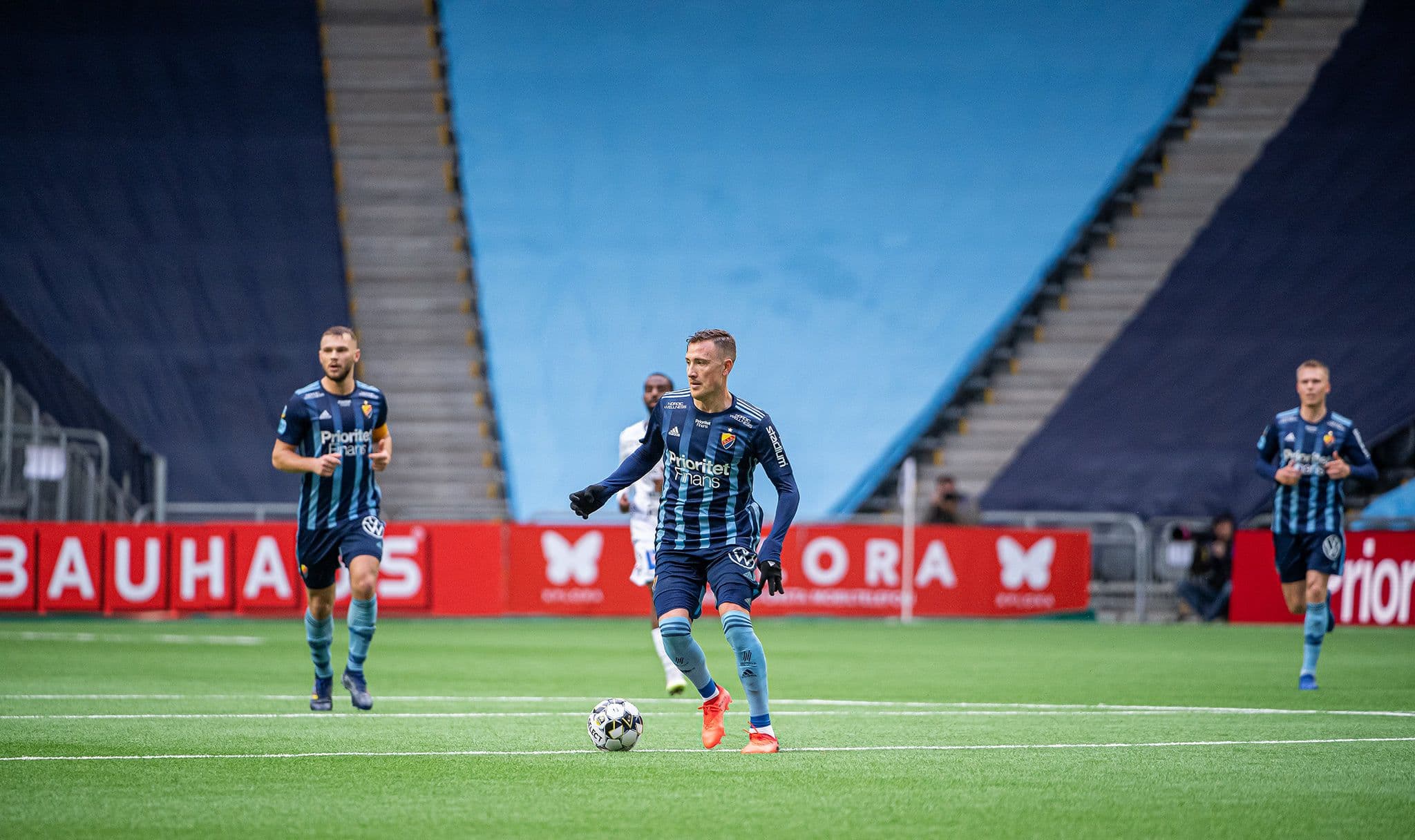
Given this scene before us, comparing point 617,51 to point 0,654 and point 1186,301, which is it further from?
point 0,654

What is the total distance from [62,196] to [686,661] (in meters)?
22.9

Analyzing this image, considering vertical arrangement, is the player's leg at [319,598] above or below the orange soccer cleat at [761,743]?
above

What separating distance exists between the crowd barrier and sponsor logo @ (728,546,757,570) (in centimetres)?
1308

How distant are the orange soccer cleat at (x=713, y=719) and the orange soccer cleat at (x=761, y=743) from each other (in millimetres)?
160

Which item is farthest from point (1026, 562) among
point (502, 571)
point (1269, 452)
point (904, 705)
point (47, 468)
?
point (47, 468)

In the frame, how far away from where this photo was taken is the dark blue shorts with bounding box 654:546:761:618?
8.23 metres

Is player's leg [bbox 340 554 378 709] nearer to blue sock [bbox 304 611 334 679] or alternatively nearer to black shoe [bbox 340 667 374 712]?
black shoe [bbox 340 667 374 712]

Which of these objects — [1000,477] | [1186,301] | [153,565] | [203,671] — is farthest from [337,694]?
[1186,301]

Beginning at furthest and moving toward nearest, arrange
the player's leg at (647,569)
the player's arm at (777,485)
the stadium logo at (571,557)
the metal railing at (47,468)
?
the stadium logo at (571,557) → the metal railing at (47,468) → the player's leg at (647,569) → the player's arm at (777,485)

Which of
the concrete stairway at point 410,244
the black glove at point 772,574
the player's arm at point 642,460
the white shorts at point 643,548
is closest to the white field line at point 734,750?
the black glove at point 772,574

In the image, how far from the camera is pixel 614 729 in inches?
320

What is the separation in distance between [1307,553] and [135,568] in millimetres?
14335

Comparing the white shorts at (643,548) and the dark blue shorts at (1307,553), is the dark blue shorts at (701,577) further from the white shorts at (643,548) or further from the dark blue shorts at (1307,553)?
the dark blue shorts at (1307,553)

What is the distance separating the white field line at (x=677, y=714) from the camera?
9.80 metres
